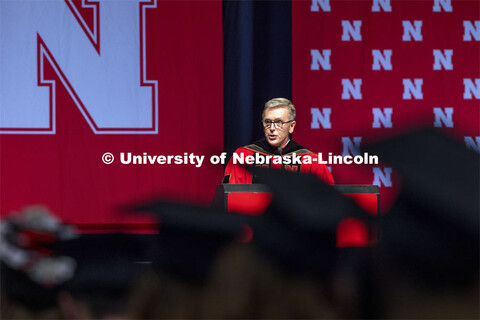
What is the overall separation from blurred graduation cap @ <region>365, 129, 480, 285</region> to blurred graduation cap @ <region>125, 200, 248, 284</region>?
35mm

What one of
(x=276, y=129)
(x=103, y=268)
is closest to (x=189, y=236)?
(x=103, y=268)

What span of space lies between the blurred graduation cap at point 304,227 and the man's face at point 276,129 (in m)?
2.73

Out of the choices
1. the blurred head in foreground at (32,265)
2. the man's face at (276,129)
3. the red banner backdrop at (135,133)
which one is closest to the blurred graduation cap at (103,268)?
the blurred head in foreground at (32,265)

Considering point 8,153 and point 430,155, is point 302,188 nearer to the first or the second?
point 430,155

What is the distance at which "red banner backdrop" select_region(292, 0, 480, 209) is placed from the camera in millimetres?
3127

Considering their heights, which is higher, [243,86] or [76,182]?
[243,86]

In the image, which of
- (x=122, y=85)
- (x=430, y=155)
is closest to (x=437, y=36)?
(x=122, y=85)

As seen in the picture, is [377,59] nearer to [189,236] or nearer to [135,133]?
[135,133]

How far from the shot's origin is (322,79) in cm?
315

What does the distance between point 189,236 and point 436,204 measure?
0.05 metres

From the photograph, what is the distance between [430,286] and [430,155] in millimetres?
27

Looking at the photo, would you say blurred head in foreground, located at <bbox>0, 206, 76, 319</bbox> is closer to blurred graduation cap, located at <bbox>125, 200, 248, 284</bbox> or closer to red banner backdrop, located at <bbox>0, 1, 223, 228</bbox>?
blurred graduation cap, located at <bbox>125, 200, 248, 284</bbox>

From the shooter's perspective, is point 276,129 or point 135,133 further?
point 135,133

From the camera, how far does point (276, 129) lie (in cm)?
284
